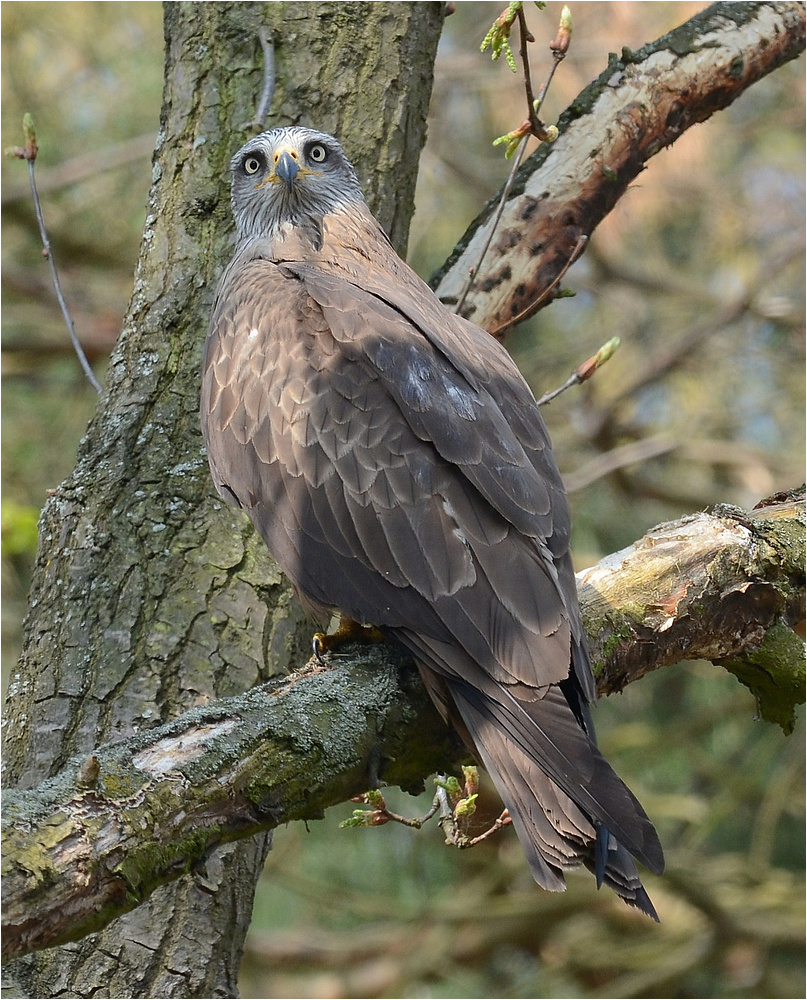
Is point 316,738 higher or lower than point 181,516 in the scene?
lower

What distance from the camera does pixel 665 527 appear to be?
3568mm

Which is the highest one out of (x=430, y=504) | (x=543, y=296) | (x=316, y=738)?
(x=543, y=296)

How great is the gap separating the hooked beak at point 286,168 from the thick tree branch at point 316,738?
170cm

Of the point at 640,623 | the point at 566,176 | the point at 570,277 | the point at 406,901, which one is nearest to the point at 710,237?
the point at 570,277

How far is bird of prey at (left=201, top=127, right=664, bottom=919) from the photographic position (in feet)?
8.46

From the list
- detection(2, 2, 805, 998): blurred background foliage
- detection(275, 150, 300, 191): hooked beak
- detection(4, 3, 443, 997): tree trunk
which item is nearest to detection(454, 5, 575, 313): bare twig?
detection(4, 3, 443, 997): tree trunk

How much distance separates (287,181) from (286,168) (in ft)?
0.15

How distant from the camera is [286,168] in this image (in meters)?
3.87

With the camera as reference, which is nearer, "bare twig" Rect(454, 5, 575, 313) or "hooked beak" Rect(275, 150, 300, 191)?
"bare twig" Rect(454, 5, 575, 313)

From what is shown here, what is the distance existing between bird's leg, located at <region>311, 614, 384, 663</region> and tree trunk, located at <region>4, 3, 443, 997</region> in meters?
0.32

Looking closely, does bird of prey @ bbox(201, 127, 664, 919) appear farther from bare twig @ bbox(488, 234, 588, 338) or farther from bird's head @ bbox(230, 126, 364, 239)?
bare twig @ bbox(488, 234, 588, 338)

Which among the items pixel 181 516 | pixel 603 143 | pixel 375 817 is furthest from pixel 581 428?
pixel 375 817

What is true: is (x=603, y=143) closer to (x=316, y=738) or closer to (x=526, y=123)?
(x=526, y=123)

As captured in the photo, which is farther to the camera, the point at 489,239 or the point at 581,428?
the point at 581,428
